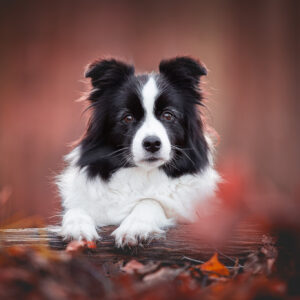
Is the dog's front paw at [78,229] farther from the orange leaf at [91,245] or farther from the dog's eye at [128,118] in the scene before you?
the dog's eye at [128,118]

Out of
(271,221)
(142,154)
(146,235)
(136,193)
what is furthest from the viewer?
(136,193)

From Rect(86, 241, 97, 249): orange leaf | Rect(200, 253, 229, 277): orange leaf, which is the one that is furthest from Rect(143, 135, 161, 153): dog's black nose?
Rect(200, 253, 229, 277): orange leaf

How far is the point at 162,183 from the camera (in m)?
3.47

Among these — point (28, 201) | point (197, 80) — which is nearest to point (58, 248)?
point (197, 80)

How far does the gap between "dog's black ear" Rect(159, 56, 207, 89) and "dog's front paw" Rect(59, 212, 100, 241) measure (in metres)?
1.51

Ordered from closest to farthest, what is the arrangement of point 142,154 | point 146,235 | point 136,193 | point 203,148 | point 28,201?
point 146,235, point 142,154, point 136,193, point 203,148, point 28,201

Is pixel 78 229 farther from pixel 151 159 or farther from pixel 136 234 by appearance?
pixel 151 159

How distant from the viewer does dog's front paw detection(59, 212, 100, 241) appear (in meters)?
2.77

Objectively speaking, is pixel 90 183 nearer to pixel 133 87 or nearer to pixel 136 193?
pixel 136 193

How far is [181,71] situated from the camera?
3689mm

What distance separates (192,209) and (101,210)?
0.76 meters

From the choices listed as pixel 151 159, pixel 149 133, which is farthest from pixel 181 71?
pixel 151 159

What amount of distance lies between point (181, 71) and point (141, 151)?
36.9 inches

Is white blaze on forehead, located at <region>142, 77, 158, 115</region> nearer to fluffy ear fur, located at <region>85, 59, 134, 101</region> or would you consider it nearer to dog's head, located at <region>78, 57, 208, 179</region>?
dog's head, located at <region>78, 57, 208, 179</region>
